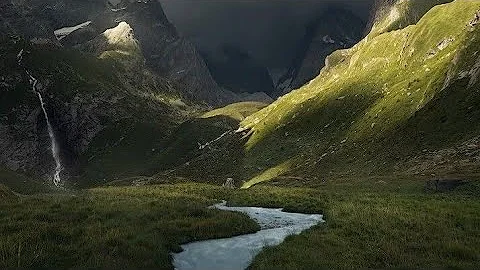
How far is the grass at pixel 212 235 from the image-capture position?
17156 mm

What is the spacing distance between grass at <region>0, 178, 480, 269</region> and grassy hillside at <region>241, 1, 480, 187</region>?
101ft

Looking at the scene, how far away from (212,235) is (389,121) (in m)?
84.6

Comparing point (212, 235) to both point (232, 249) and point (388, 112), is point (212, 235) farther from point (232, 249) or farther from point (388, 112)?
point (388, 112)

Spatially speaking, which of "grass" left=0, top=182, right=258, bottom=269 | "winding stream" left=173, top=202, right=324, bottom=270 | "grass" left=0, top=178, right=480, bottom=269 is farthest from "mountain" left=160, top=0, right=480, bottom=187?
"grass" left=0, top=182, right=258, bottom=269

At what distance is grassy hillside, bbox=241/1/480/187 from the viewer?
244ft

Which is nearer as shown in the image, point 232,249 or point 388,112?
point 232,249

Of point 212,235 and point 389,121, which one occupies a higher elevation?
point 212,235

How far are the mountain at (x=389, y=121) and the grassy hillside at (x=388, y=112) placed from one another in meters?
0.27

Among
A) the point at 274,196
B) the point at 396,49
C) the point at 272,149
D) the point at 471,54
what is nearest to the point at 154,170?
the point at 272,149

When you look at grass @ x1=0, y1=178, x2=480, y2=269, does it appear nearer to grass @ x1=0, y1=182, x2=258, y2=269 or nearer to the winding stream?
grass @ x1=0, y1=182, x2=258, y2=269

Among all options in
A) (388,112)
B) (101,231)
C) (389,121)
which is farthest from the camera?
(388,112)

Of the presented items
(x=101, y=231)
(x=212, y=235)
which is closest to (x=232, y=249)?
(x=212, y=235)

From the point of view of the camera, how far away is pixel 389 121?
98.5 metres

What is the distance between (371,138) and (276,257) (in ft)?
268
